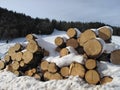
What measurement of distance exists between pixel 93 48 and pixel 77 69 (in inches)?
30.2

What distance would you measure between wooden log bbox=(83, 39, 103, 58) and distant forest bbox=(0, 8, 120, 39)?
465 inches

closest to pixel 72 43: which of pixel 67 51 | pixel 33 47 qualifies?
pixel 67 51

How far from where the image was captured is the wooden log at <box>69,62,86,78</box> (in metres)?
9.80

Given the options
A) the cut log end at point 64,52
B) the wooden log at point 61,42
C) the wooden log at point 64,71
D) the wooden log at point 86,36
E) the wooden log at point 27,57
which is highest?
the wooden log at point 86,36

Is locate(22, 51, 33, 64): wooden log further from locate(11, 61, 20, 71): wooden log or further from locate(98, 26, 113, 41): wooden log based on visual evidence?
locate(98, 26, 113, 41): wooden log

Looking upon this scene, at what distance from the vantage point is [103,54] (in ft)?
33.6

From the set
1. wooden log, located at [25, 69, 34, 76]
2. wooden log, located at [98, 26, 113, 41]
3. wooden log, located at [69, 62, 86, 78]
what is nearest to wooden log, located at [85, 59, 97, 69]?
wooden log, located at [69, 62, 86, 78]

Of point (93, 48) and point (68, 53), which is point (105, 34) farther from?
point (68, 53)

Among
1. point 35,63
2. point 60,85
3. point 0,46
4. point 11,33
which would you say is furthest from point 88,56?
point 11,33

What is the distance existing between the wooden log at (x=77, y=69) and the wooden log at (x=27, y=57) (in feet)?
5.82

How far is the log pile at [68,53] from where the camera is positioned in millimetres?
9797

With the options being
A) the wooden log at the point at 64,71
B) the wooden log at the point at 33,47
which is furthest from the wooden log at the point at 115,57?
the wooden log at the point at 33,47

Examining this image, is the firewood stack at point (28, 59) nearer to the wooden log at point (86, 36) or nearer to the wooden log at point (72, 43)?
the wooden log at point (72, 43)

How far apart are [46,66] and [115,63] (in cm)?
216
